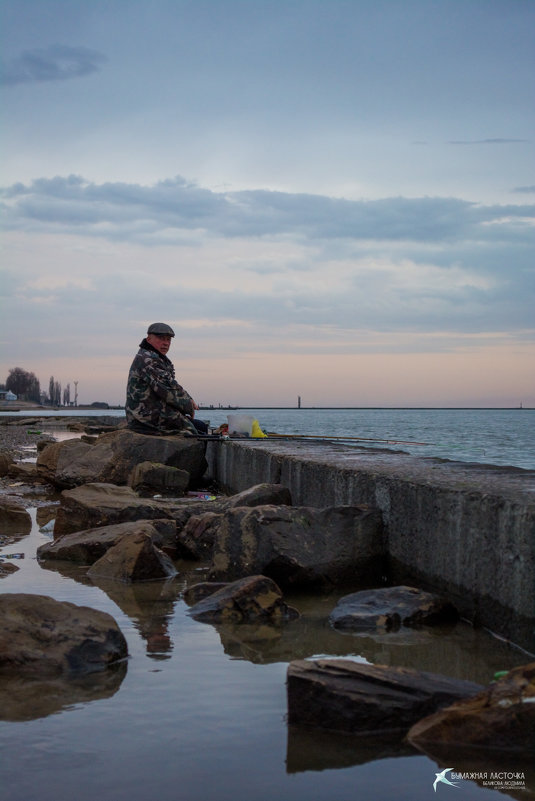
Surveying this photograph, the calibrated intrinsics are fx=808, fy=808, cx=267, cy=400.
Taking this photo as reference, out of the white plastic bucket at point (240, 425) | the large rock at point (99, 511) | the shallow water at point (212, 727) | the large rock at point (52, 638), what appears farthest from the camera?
the white plastic bucket at point (240, 425)

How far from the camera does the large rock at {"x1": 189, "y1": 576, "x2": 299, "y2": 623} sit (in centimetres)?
349

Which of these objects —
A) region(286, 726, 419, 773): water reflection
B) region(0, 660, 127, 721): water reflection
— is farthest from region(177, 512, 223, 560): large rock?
region(286, 726, 419, 773): water reflection

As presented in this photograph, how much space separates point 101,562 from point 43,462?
5.25m

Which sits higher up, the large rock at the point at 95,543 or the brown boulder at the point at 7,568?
the large rock at the point at 95,543

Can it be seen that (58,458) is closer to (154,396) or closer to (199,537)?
(154,396)

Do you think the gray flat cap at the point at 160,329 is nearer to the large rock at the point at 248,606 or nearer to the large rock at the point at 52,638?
the large rock at the point at 248,606

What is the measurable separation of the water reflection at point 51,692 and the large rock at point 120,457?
5.73m

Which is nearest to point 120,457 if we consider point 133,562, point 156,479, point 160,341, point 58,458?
point 156,479

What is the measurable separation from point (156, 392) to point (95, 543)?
177 inches

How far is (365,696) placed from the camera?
2.23m

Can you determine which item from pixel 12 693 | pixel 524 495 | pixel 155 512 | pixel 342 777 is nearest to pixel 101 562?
pixel 155 512

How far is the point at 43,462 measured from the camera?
9562 millimetres

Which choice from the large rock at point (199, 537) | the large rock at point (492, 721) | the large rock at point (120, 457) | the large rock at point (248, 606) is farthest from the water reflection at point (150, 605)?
the large rock at point (120, 457)

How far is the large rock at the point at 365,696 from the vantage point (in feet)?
7.23
